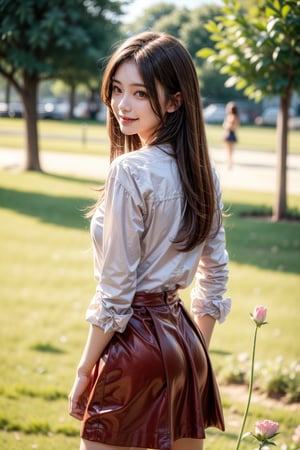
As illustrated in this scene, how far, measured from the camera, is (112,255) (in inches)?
80.9

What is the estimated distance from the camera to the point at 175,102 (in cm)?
225

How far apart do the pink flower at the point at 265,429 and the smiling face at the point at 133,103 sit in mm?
955

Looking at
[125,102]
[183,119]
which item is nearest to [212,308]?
[183,119]

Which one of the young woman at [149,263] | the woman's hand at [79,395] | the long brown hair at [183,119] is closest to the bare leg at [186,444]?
the young woman at [149,263]

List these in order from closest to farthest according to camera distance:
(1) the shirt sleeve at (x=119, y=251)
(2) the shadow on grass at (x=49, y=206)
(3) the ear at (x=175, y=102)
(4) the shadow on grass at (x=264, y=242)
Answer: (1) the shirt sleeve at (x=119, y=251), (3) the ear at (x=175, y=102), (4) the shadow on grass at (x=264, y=242), (2) the shadow on grass at (x=49, y=206)

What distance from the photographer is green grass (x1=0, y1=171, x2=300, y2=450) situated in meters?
4.27

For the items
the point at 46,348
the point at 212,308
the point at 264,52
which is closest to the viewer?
the point at 212,308

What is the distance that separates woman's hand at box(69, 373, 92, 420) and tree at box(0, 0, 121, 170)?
37.5ft

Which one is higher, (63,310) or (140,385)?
(140,385)

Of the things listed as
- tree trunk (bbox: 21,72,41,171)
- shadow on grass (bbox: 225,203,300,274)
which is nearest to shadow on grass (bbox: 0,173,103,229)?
shadow on grass (bbox: 225,203,300,274)

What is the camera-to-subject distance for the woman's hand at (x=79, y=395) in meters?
2.12

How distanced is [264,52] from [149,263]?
4.77 meters

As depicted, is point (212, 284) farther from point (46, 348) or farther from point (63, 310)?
point (63, 310)

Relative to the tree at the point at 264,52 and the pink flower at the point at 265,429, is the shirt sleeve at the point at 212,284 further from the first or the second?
the tree at the point at 264,52
